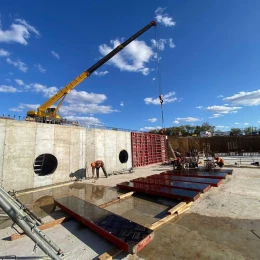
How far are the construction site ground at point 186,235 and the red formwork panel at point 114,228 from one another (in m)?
0.17

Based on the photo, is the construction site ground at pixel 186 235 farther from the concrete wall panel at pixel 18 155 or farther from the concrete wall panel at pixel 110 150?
the concrete wall panel at pixel 110 150

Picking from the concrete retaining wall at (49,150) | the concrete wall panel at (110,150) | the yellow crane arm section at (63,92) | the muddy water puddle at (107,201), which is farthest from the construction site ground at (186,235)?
the yellow crane arm section at (63,92)

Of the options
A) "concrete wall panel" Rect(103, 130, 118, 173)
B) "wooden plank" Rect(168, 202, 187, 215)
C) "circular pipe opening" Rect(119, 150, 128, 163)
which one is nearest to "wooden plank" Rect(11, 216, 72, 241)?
"wooden plank" Rect(168, 202, 187, 215)

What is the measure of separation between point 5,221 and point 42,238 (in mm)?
4181

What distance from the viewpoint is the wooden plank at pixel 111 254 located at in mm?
3660

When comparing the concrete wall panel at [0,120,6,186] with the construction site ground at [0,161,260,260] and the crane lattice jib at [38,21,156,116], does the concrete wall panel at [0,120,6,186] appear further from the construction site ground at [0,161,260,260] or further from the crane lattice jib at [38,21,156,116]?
the crane lattice jib at [38,21,156,116]

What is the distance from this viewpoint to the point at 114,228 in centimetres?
466

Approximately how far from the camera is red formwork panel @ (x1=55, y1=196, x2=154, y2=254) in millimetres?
4023

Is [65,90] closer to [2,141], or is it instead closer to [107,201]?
[2,141]

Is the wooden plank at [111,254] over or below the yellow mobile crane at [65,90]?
below

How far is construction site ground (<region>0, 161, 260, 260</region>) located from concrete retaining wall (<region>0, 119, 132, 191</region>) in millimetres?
5004

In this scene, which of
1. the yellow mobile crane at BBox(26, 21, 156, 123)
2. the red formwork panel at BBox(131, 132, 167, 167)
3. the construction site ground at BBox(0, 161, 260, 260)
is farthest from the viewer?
the red formwork panel at BBox(131, 132, 167, 167)

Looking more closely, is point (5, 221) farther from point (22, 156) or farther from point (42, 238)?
point (22, 156)

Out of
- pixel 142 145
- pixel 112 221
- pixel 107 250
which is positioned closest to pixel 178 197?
pixel 112 221
